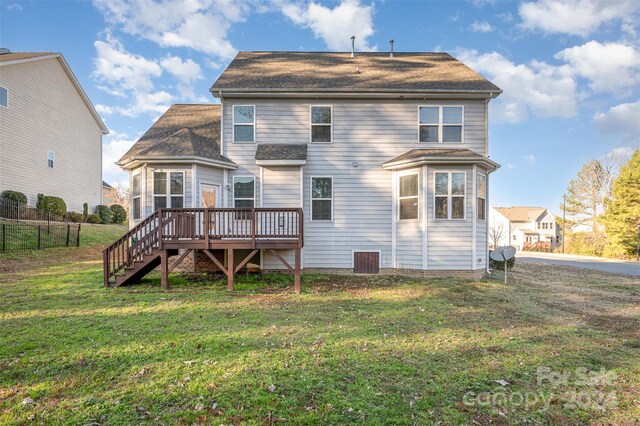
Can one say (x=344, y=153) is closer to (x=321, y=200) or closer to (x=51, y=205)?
(x=321, y=200)

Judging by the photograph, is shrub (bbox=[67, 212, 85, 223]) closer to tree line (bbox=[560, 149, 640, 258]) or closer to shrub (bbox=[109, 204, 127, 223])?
shrub (bbox=[109, 204, 127, 223])

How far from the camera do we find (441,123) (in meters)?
10.9

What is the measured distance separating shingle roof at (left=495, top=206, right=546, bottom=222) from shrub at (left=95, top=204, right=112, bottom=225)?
59074 millimetres

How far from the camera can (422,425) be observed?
9.40 ft

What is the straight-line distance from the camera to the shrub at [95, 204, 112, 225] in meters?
22.0

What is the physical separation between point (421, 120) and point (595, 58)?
53.8ft

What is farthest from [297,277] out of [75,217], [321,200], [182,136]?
[75,217]

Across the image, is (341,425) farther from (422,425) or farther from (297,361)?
(297,361)

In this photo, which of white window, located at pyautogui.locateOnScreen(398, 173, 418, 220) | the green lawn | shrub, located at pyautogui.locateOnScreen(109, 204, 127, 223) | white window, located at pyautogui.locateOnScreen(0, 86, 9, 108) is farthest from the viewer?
shrub, located at pyautogui.locateOnScreen(109, 204, 127, 223)

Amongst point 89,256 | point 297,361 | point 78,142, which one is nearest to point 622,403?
point 297,361

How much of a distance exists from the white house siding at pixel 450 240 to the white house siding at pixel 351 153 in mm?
1138

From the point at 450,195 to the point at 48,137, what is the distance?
2306 cm

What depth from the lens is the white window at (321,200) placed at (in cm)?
1085

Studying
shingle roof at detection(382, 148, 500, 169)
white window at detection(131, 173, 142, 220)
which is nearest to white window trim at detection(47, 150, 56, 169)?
white window at detection(131, 173, 142, 220)
